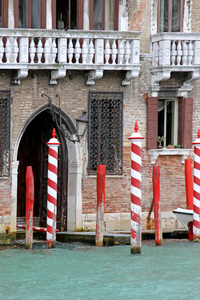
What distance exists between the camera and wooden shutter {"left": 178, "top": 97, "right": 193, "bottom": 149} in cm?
1714

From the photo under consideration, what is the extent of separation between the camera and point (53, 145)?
48.2 feet

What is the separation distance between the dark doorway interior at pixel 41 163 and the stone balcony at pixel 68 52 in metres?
1.08

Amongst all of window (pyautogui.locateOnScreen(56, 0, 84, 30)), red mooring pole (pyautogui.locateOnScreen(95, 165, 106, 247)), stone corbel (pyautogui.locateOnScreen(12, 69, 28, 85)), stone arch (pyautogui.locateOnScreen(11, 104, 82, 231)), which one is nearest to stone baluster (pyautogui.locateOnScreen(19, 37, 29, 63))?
stone corbel (pyautogui.locateOnScreen(12, 69, 28, 85))

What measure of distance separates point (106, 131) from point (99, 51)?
5.15ft

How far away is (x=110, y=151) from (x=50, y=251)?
9.32 ft

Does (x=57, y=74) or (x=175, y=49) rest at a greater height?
(x=175, y=49)

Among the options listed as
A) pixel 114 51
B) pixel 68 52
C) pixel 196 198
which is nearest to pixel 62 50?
pixel 68 52

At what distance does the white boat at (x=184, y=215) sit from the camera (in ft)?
52.1

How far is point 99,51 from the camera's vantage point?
52.9ft

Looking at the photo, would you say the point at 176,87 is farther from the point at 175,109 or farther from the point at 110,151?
the point at 110,151

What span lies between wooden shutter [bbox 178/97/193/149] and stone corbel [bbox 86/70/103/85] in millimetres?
1906

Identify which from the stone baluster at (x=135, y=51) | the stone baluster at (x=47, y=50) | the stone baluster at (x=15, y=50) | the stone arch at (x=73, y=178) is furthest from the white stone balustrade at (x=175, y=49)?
the stone baluster at (x=15, y=50)

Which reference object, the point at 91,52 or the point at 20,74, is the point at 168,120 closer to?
the point at 91,52

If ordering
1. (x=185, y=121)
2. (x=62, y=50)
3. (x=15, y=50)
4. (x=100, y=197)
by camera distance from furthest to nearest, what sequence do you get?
(x=185, y=121) → (x=62, y=50) → (x=15, y=50) → (x=100, y=197)
